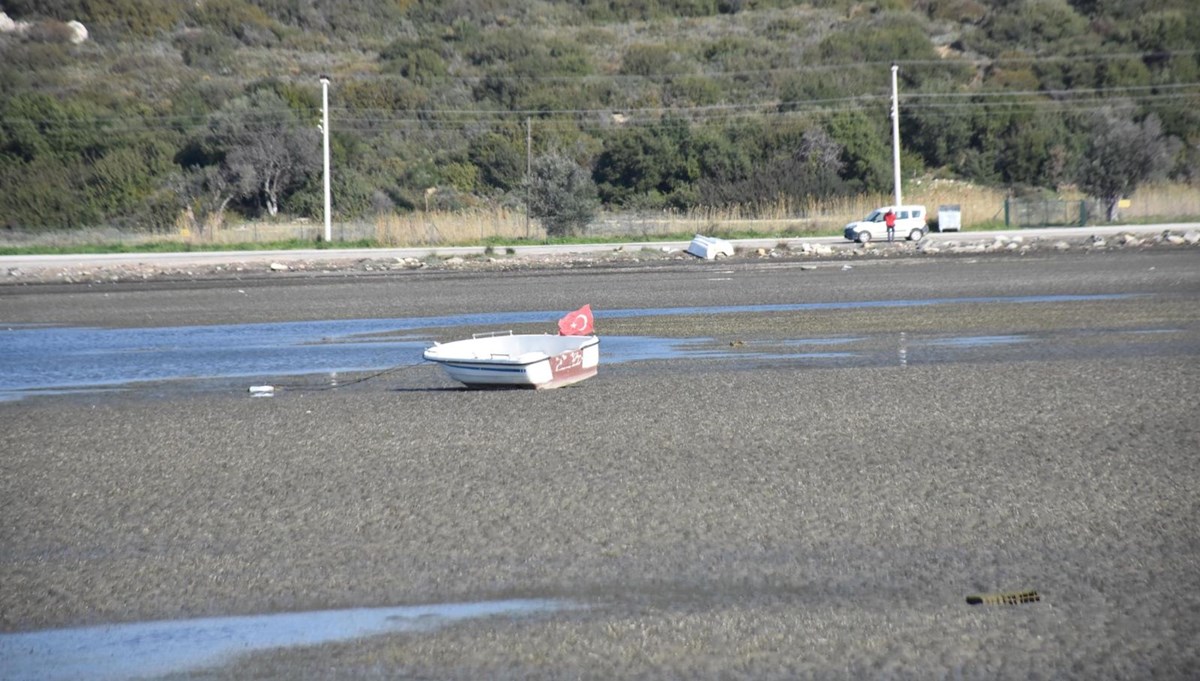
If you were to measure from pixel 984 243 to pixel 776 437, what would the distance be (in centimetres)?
3203

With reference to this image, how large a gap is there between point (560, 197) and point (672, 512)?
42.4m

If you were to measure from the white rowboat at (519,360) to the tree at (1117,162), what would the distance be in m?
42.0

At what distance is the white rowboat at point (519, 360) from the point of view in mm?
14641

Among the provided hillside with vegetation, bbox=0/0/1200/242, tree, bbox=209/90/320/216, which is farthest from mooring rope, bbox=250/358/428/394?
tree, bbox=209/90/320/216

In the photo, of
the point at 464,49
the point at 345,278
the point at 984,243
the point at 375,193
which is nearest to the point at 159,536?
the point at 345,278

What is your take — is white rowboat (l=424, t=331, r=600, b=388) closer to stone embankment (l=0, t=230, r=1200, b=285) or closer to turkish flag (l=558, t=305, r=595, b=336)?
turkish flag (l=558, t=305, r=595, b=336)

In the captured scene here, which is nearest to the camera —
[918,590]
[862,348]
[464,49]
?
[918,590]

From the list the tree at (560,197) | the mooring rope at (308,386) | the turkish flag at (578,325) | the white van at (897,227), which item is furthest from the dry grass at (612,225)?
the turkish flag at (578,325)

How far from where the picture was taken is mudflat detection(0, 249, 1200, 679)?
673 centimetres

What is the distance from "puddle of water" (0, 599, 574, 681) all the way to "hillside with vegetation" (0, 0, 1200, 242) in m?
44.3

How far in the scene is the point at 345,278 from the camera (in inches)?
Result: 1425

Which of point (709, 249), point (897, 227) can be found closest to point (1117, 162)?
point (897, 227)

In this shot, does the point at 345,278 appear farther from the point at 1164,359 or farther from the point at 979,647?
the point at 979,647

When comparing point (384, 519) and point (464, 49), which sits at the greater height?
point (464, 49)
